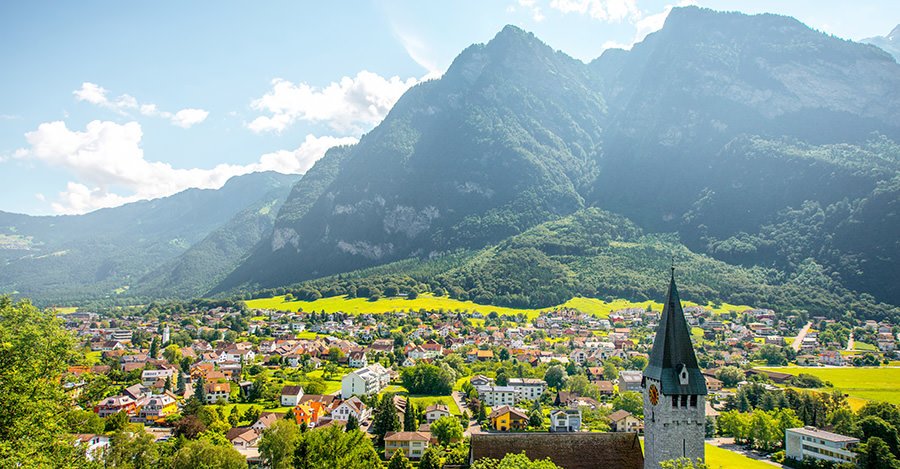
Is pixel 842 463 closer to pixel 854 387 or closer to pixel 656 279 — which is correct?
pixel 854 387

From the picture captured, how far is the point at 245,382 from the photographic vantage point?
9419cm

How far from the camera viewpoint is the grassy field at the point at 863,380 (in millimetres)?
86844

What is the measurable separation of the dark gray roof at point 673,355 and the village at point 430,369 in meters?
11.3

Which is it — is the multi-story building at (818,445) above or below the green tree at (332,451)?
below

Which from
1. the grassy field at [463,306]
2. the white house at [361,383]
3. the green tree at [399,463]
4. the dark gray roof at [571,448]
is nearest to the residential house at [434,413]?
the white house at [361,383]

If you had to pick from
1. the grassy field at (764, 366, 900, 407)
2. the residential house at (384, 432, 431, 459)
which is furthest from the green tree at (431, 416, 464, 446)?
the grassy field at (764, 366, 900, 407)

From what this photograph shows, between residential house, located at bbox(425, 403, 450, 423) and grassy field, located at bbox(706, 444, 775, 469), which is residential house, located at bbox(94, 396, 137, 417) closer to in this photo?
residential house, located at bbox(425, 403, 450, 423)

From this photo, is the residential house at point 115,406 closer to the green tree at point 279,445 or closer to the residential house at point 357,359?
the green tree at point 279,445

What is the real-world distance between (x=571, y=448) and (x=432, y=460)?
21352 mm

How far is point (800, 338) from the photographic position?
14362 centimetres

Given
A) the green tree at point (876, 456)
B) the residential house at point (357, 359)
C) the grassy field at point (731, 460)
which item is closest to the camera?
the green tree at point (876, 456)

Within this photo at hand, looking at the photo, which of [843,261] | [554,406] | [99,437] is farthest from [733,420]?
[843,261]

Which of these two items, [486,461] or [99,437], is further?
[99,437]

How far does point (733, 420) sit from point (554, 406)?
81.3 ft
